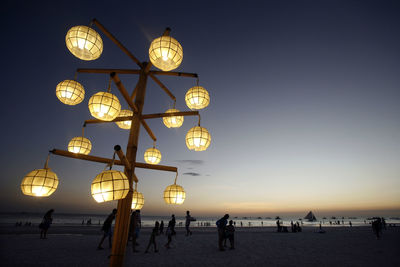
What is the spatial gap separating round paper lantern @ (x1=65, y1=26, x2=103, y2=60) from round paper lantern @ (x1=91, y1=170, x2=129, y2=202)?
2.57 meters

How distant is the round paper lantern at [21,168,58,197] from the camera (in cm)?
335

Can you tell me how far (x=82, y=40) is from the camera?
3.79m

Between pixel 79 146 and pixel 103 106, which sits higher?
pixel 103 106

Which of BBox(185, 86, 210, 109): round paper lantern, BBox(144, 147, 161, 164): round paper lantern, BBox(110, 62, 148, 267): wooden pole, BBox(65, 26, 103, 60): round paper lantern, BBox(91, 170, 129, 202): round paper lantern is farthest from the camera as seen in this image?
BBox(144, 147, 161, 164): round paper lantern

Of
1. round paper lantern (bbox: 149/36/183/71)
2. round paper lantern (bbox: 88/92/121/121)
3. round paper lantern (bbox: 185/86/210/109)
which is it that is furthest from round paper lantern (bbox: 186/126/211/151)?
round paper lantern (bbox: 88/92/121/121)

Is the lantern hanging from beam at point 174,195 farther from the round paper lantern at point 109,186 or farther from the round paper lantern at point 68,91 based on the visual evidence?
the round paper lantern at point 68,91

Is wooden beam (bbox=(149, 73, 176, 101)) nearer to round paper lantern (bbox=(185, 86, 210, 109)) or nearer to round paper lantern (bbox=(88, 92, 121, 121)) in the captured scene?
round paper lantern (bbox=(185, 86, 210, 109))

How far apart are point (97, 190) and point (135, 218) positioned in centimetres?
904

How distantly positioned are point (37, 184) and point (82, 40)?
270cm

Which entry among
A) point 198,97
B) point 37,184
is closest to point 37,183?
point 37,184

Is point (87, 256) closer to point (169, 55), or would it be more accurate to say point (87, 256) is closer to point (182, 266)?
point (182, 266)

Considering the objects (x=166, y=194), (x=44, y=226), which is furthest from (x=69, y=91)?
(x=44, y=226)

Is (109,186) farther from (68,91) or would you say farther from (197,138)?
(68,91)

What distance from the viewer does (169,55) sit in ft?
12.6
